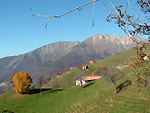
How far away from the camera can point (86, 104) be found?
130ft

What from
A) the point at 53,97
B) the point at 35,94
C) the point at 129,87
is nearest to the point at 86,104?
the point at 129,87

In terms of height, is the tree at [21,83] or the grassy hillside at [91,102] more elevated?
the tree at [21,83]

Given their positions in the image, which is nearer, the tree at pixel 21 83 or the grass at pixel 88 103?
the grass at pixel 88 103

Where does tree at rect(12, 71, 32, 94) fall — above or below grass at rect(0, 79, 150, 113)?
above

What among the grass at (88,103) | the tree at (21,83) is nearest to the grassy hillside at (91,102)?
the grass at (88,103)

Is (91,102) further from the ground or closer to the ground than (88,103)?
further from the ground

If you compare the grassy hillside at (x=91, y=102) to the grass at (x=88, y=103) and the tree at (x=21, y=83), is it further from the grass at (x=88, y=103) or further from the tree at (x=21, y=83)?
the tree at (x=21, y=83)

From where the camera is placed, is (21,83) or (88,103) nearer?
(88,103)

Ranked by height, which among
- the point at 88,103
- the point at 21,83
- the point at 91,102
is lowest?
the point at 88,103

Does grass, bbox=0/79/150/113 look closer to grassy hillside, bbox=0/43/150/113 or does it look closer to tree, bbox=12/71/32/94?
grassy hillside, bbox=0/43/150/113

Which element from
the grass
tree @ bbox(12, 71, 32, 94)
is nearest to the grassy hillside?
the grass

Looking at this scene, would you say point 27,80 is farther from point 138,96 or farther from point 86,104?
point 138,96

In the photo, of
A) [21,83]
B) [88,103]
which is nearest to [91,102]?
[88,103]

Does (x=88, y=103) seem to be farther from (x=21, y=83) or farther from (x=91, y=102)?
(x=21, y=83)
